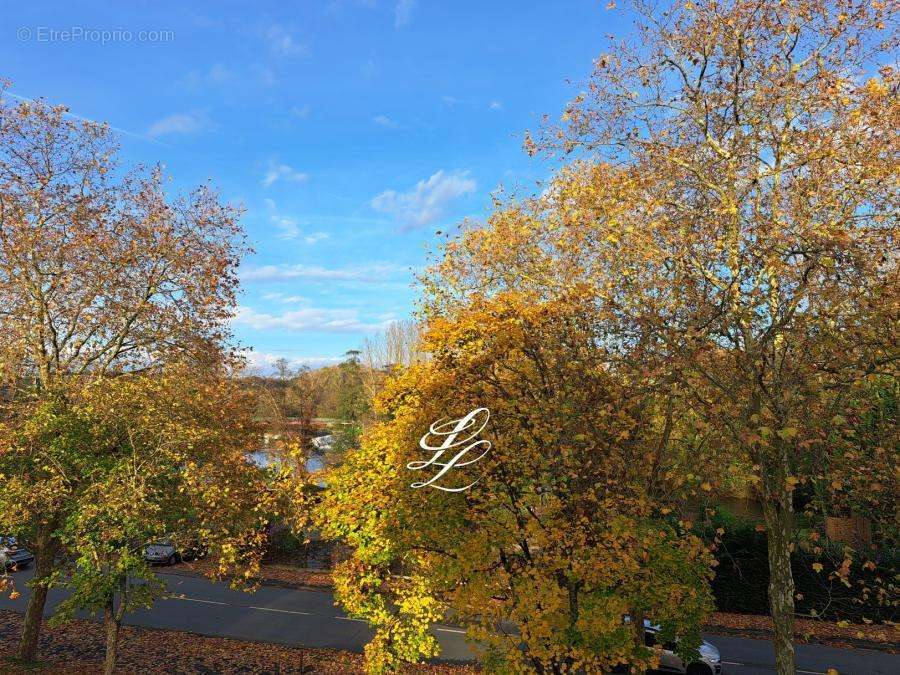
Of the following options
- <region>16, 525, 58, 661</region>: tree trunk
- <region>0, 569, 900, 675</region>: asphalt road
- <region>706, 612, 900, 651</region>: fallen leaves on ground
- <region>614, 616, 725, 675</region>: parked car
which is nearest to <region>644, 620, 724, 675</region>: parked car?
<region>614, 616, 725, 675</region>: parked car

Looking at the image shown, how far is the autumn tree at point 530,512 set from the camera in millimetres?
9477

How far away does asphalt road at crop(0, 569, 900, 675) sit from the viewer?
16.6 m

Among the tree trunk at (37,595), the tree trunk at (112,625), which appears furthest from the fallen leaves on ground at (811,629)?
the tree trunk at (37,595)

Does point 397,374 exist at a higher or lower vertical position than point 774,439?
higher

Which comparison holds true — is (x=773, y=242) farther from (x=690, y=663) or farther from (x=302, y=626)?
(x=302, y=626)

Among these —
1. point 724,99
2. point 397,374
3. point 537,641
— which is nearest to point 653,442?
point 537,641

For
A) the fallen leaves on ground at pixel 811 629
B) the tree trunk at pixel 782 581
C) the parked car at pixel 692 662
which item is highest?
the tree trunk at pixel 782 581

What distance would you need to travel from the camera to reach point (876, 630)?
19000mm

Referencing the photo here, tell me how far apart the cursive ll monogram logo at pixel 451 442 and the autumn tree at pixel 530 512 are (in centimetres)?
23

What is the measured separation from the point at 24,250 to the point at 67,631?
1390cm

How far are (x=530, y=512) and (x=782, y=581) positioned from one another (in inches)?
186

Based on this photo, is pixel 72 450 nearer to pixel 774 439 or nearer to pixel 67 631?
pixel 67 631

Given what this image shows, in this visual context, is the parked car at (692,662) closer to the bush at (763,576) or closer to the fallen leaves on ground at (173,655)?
the fallen leaves on ground at (173,655)

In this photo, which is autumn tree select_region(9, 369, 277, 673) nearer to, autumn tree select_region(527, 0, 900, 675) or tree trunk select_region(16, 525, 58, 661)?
tree trunk select_region(16, 525, 58, 661)
